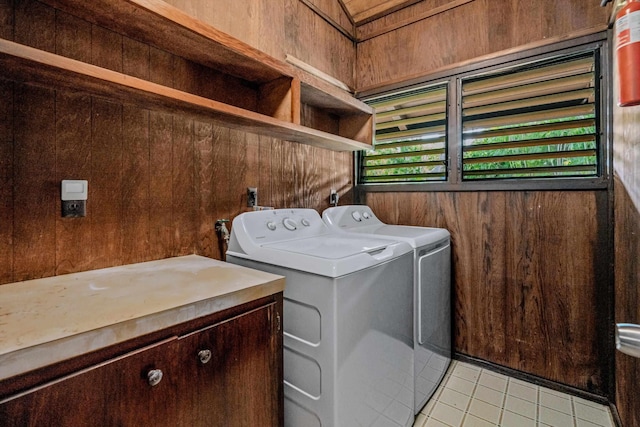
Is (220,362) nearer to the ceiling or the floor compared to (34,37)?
nearer to the floor

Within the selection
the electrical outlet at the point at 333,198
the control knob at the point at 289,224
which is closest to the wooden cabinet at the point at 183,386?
the control knob at the point at 289,224

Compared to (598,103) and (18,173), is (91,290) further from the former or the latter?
(598,103)

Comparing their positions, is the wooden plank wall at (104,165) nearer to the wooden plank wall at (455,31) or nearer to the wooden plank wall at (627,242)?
the wooden plank wall at (455,31)

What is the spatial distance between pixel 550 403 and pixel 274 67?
94.8 inches

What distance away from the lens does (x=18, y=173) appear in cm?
109

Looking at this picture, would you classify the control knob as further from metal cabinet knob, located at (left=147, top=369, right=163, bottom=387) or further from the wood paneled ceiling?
the wood paneled ceiling

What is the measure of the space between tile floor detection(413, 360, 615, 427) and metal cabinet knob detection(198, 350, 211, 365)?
1.33 metres

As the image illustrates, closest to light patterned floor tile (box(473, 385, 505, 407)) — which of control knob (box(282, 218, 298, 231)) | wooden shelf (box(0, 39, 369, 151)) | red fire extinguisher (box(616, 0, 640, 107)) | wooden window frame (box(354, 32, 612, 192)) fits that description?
wooden window frame (box(354, 32, 612, 192))

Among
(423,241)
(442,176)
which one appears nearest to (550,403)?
(423,241)

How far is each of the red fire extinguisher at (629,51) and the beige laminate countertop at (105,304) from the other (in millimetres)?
1265

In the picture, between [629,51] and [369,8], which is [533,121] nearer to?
[629,51]

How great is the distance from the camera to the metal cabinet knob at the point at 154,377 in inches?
30.5

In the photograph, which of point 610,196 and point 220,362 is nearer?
point 220,362

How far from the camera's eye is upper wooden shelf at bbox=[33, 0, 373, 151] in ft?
3.60
